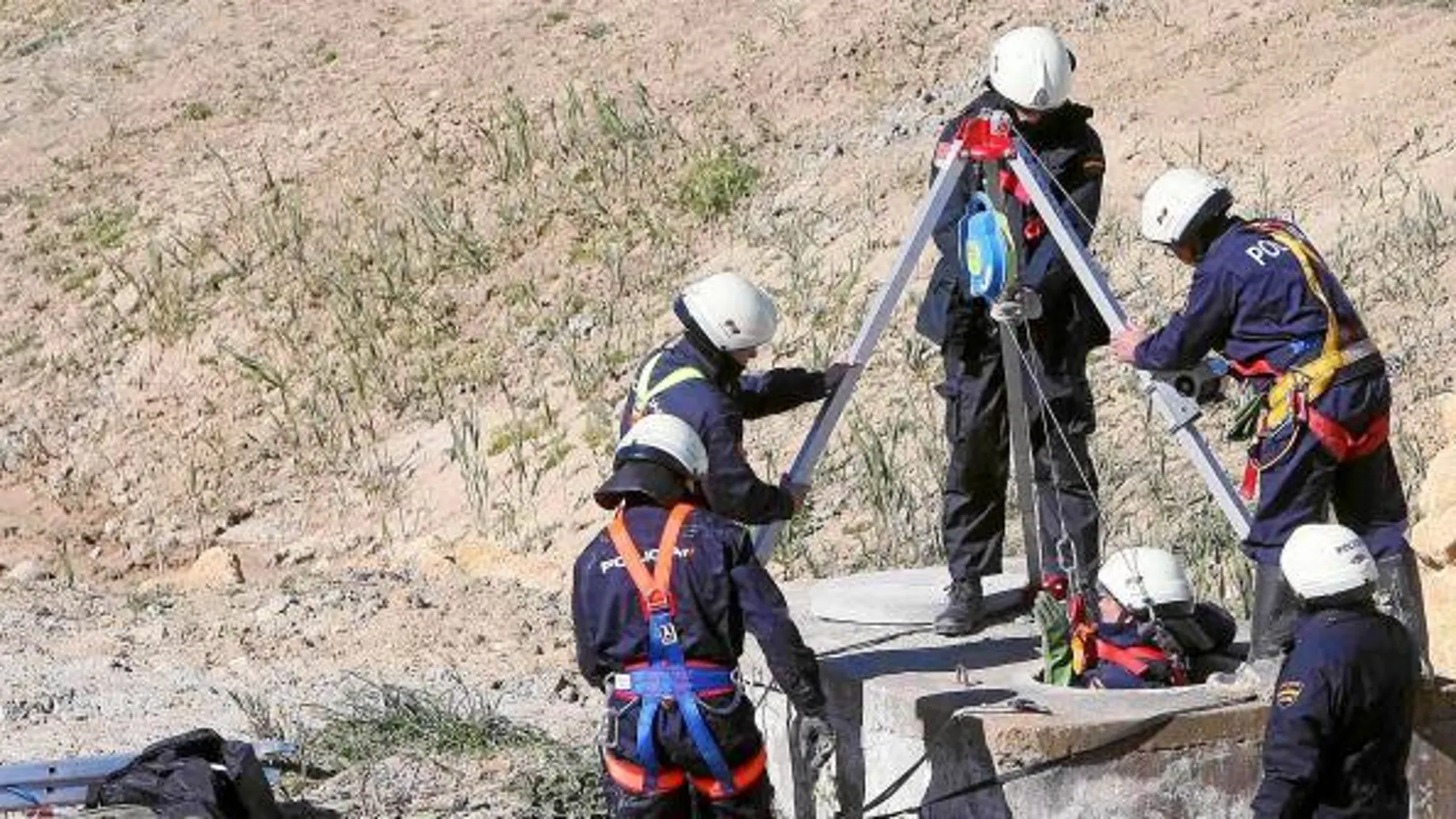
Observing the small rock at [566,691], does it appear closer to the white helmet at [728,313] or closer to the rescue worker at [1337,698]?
the white helmet at [728,313]

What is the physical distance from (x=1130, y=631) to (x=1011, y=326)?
1063 mm

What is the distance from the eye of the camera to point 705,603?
26.8 ft

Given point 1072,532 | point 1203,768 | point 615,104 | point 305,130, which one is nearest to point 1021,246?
point 1072,532

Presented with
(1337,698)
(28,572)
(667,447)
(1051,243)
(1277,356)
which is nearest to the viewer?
(1337,698)

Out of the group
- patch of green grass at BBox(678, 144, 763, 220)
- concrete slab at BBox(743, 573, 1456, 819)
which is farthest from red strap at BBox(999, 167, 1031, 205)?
patch of green grass at BBox(678, 144, 763, 220)

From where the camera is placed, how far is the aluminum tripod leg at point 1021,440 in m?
9.65

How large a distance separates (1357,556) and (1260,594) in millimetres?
1003

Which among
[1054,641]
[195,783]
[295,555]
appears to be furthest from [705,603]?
[295,555]

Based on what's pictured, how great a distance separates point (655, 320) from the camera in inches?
719

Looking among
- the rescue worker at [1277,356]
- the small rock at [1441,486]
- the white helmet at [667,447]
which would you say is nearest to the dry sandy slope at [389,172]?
the small rock at [1441,486]

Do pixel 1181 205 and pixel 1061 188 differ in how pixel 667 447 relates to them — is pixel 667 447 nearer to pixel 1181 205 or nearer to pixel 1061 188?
pixel 1181 205

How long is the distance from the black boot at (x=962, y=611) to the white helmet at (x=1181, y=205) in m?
1.71

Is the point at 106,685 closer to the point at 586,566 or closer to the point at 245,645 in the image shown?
the point at 245,645

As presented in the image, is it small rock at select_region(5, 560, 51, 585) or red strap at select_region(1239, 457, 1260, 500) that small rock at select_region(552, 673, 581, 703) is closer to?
red strap at select_region(1239, 457, 1260, 500)
